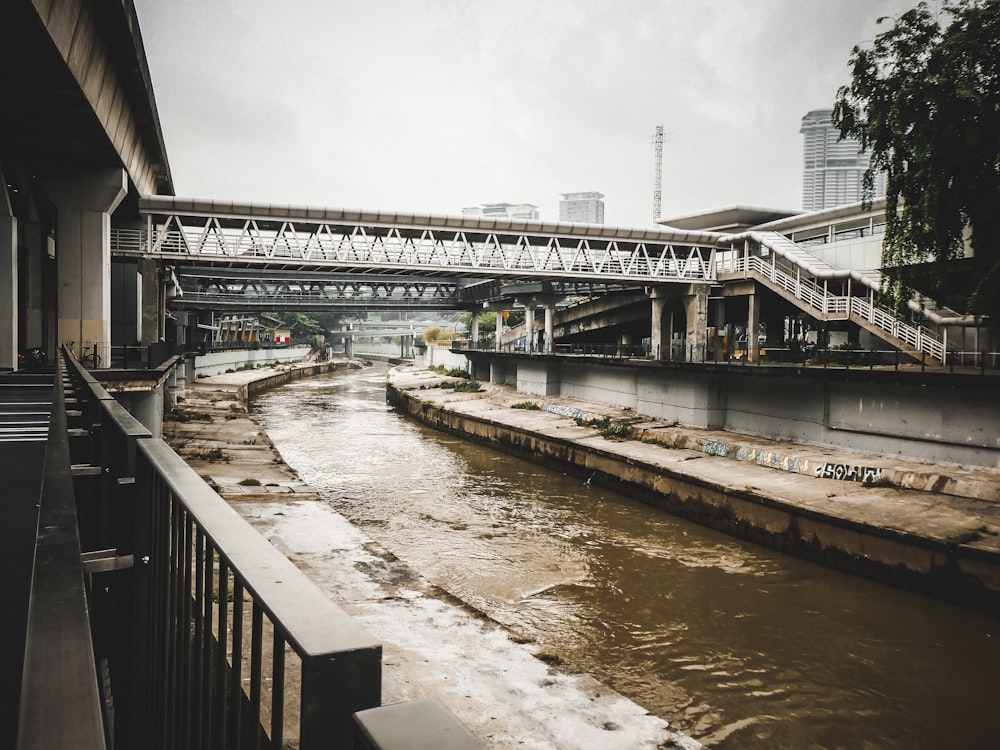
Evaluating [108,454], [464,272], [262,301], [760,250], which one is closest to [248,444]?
[464,272]

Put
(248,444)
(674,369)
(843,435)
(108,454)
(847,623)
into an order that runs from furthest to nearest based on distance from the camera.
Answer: (674,369)
(248,444)
(843,435)
(847,623)
(108,454)

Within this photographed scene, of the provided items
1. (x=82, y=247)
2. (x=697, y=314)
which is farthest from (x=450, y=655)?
(x=697, y=314)

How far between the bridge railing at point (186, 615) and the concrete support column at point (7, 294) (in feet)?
57.3

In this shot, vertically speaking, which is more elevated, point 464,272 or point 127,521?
point 464,272

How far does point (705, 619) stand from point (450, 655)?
19.6 feet

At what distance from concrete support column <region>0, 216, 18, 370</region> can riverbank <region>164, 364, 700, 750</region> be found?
8.98 metres

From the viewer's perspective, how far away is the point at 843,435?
20203 millimetres

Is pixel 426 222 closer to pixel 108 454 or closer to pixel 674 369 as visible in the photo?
pixel 674 369

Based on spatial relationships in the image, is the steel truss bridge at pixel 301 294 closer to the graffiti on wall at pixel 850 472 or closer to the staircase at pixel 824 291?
the staircase at pixel 824 291

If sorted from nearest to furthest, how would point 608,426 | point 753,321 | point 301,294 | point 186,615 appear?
point 186,615, point 608,426, point 753,321, point 301,294

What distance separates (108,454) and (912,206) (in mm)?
19509

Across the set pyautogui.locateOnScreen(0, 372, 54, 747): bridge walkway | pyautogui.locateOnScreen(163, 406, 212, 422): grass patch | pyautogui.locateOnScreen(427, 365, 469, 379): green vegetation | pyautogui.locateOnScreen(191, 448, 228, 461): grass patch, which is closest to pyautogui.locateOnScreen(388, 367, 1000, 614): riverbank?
pyautogui.locateOnScreen(191, 448, 228, 461): grass patch

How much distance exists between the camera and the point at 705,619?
11.9 meters

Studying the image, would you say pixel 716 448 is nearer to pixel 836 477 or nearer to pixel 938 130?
pixel 836 477
